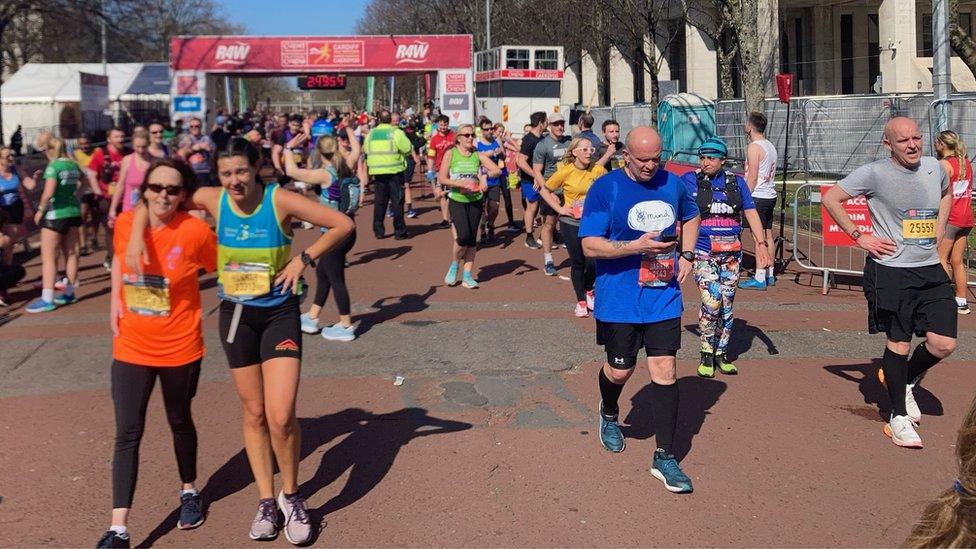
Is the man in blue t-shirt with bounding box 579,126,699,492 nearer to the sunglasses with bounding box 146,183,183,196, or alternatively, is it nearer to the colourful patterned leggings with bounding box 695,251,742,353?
the colourful patterned leggings with bounding box 695,251,742,353

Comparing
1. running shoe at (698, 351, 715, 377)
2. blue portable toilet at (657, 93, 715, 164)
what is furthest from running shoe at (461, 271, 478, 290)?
blue portable toilet at (657, 93, 715, 164)

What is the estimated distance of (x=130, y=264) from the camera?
15.1 feet

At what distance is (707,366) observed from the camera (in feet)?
25.1

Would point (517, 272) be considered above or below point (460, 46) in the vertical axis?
below

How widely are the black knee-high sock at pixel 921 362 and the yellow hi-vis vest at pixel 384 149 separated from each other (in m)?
10.6

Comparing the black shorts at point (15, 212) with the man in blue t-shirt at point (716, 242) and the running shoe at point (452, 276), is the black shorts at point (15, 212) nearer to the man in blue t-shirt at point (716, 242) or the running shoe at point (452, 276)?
the running shoe at point (452, 276)

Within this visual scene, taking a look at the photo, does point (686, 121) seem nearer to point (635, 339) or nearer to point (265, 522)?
point (635, 339)

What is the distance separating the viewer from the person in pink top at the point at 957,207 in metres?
9.06

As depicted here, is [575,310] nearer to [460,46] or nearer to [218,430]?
[218,430]

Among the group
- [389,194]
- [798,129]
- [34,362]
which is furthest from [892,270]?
[798,129]

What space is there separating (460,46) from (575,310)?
88.8 ft

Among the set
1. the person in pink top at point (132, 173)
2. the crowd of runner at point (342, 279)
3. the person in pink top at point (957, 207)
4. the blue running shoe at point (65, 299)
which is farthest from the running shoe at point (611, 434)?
the blue running shoe at point (65, 299)

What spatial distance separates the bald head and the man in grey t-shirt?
5.04 feet

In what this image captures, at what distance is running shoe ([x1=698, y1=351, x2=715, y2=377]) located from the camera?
763cm
